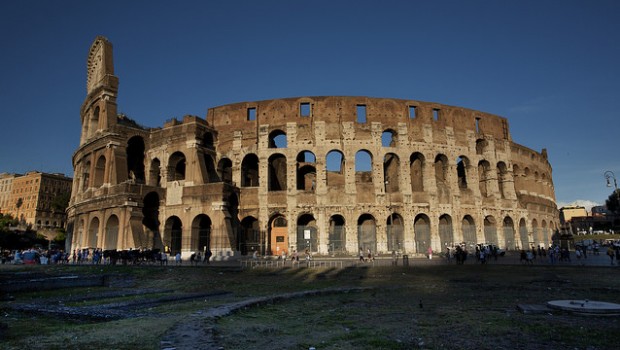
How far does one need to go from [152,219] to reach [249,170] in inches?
348

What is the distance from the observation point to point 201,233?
31641mm

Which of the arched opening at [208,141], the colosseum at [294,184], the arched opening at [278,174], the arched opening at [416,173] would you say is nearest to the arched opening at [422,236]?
the colosseum at [294,184]

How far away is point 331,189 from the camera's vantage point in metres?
30.8

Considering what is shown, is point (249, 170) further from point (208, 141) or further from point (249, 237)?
point (249, 237)

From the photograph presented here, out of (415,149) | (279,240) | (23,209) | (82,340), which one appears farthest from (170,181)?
(23,209)

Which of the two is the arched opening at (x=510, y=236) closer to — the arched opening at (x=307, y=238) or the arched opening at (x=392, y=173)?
the arched opening at (x=392, y=173)

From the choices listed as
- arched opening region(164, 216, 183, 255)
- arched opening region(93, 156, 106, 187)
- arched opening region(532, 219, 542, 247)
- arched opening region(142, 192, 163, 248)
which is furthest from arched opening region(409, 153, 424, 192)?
arched opening region(93, 156, 106, 187)

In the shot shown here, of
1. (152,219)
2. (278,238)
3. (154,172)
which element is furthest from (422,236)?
(154,172)

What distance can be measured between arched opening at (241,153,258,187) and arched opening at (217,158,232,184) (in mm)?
1408

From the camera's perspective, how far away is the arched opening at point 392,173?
33.4 meters

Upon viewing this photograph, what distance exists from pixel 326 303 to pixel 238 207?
22.8 m

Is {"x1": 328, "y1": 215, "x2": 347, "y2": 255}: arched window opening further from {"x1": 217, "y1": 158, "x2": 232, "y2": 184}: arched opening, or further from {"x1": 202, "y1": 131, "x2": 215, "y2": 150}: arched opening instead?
{"x1": 202, "y1": 131, "x2": 215, "y2": 150}: arched opening

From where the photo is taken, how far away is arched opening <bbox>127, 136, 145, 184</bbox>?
121 ft

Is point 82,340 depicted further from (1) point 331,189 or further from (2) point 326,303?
(1) point 331,189
